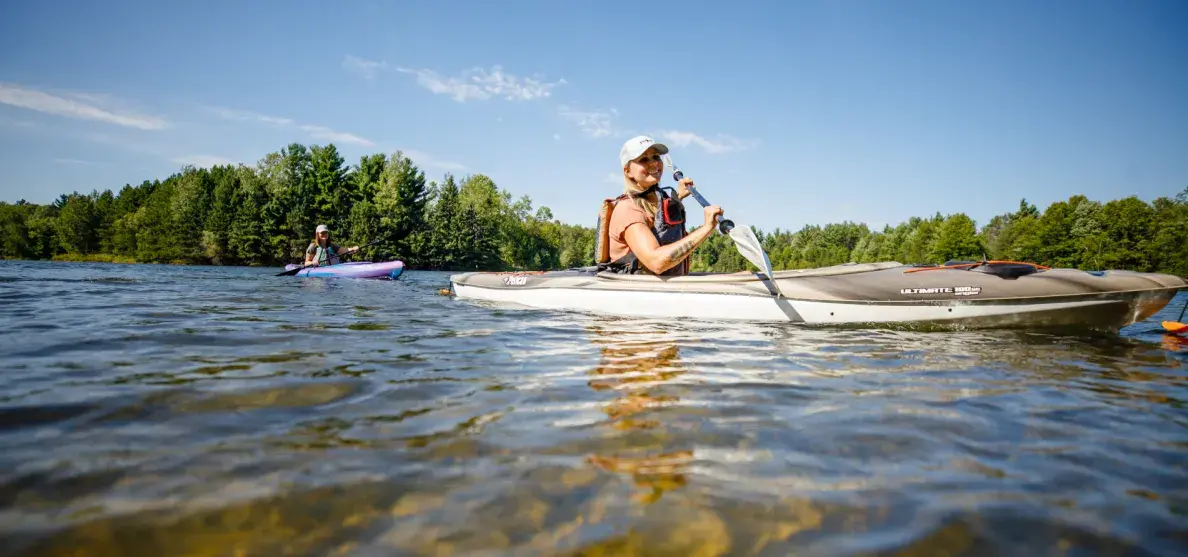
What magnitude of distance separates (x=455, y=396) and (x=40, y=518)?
1.49m

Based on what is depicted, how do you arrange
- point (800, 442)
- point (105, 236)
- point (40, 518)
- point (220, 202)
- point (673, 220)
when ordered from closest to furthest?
point (40, 518) → point (800, 442) → point (673, 220) → point (220, 202) → point (105, 236)

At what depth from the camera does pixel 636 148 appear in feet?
21.6

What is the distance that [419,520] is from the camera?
1.45m

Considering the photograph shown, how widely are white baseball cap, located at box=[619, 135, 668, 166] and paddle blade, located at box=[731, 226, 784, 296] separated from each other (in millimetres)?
1438

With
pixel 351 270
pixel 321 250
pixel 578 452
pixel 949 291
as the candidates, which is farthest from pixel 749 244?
pixel 321 250

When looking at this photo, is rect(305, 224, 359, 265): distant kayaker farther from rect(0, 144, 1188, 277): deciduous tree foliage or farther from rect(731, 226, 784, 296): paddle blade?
rect(0, 144, 1188, 277): deciduous tree foliage

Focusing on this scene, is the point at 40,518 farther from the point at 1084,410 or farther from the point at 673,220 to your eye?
the point at 673,220

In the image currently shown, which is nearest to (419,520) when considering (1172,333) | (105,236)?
(1172,333)

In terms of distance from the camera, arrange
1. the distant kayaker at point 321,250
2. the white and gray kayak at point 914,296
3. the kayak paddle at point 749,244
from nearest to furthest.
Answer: the white and gray kayak at point 914,296, the kayak paddle at point 749,244, the distant kayaker at point 321,250

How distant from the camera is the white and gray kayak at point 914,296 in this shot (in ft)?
16.8

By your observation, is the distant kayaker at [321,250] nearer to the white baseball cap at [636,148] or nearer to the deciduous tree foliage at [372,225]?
the white baseball cap at [636,148]

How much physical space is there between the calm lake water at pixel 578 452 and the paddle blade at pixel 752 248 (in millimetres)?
1982

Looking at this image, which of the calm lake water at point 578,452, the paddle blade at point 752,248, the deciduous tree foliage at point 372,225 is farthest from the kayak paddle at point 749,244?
the deciduous tree foliage at point 372,225

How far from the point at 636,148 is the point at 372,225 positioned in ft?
184
